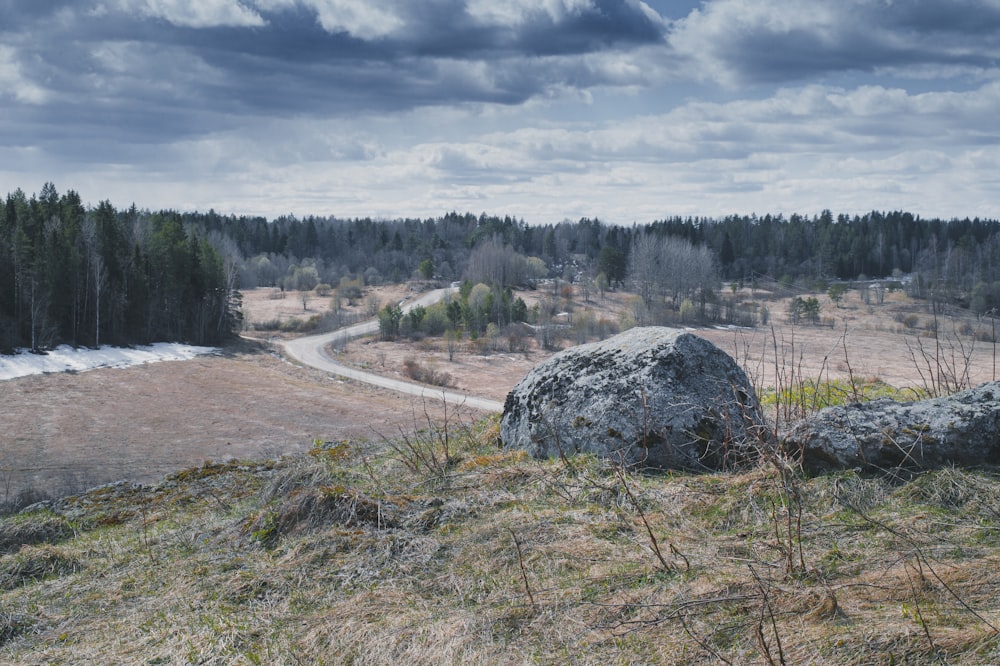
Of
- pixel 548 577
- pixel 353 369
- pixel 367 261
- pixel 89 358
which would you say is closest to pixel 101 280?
pixel 89 358

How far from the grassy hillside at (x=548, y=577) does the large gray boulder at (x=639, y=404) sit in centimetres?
68

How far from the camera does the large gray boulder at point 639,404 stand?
286 inches

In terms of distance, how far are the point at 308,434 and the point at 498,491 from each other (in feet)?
91.2

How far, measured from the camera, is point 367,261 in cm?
13850

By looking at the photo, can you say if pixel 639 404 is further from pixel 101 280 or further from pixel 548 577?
pixel 101 280

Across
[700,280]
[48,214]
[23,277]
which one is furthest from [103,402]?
[700,280]

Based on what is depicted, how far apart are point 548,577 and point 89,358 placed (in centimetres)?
5396

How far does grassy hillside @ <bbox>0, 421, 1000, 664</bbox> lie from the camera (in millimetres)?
3648

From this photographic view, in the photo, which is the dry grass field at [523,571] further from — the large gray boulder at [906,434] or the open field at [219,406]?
the open field at [219,406]

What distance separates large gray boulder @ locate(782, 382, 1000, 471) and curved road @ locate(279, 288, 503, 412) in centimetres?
2503

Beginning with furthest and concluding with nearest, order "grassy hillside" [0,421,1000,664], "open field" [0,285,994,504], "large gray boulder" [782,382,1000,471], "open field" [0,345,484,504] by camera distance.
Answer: "open field" [0,345,484,504] < "open field" [0,285,994,504] < "large gray boulder" [782,382,1000,471] < "grassy hillside" [0,421,1000,664]

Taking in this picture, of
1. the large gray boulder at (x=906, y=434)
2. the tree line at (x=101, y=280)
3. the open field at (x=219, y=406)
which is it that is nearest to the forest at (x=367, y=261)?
the tree line at (x=101, y=280)

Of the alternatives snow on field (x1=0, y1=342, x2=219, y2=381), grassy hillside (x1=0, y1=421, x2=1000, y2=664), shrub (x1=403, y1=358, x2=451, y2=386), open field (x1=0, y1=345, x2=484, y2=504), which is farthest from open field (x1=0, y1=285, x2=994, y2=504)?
grassy hillside (x1=0, y1=421, x2=1000, y2=664)

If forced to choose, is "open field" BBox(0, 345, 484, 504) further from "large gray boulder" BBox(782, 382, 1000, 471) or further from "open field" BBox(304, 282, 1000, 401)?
"large gray boulder" BBox(782, 382, 1000, 471)
